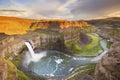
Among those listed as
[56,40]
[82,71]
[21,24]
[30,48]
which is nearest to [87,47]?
[82,71]

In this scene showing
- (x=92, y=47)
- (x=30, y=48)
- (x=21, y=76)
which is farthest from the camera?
(x=92, y=47)

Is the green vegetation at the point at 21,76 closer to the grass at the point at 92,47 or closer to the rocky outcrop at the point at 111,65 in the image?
the grass at the point at 92,47

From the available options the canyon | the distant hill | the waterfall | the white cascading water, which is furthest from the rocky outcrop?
the waterfall

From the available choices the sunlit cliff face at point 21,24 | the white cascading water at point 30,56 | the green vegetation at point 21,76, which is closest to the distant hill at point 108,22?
the sunlit cliff face at point 21,24

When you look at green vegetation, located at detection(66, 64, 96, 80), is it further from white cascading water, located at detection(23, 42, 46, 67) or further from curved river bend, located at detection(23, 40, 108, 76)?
white cascading water, located at detection(23, 42, 46, 67)

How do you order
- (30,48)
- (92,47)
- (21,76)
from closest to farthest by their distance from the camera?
1. (21,76)
2. (30,48)
3. (92,47)

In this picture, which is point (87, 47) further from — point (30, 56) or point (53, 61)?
point (30, 56)
